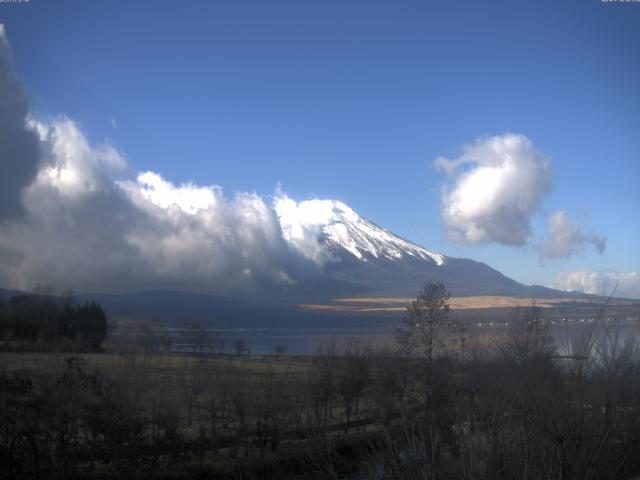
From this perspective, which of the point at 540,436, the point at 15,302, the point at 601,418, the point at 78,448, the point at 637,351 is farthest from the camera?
the point at 15,302

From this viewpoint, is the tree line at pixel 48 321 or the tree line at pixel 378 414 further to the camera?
the tree line at pixel 48 321

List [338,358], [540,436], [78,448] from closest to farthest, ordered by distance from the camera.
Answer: [540,436] → [78,448] → [338,358]

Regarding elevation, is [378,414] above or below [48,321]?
below

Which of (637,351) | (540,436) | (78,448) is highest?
(637,351)

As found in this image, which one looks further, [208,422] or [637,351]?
[208,422]

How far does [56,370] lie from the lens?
26219mm

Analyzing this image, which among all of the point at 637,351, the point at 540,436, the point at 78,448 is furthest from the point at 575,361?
the point at 78,448

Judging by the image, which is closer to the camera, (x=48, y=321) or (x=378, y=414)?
(x=378, y=414)

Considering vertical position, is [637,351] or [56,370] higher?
[637,351]

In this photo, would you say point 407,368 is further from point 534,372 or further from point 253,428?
point 534,372

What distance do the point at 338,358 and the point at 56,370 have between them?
22.7 meters

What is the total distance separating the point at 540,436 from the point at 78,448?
15.2 m

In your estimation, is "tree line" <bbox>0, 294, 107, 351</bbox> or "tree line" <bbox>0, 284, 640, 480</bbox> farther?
"tree line" <bbox>0, 294, 107, 351</bbox>

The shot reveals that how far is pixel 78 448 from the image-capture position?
1906 centimetres
